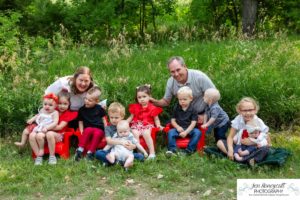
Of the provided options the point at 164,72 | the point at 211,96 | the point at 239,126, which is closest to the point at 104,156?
the point at 211,96

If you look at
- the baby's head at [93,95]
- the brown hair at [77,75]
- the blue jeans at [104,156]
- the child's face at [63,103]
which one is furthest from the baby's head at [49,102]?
the blue jeans at [104,156]

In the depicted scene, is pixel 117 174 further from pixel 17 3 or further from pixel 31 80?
pixel 17 3

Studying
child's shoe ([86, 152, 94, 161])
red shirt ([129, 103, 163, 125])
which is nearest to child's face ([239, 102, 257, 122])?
red shirt ([129, 103, 163, 125])

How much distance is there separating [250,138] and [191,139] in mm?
738

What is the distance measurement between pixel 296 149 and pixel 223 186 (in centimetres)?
144

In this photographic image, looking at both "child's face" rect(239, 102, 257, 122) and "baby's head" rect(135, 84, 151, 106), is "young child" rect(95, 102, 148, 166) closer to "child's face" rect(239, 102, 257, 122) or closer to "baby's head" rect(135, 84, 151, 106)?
"baby's head" rect(135, 84, 151, 106)

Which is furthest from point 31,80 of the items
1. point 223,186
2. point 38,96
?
point 223,186

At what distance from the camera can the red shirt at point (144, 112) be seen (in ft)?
22.2

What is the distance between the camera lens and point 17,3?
10.8 m

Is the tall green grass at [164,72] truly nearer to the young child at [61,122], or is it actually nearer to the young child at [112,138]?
the young child at [61,122]

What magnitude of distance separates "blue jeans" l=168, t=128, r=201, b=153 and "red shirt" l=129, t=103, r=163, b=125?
37cm

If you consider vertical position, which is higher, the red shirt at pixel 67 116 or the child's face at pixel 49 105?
the child's face at pixel 49 105

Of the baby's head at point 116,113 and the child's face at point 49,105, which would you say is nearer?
the baby's head at point 116,113

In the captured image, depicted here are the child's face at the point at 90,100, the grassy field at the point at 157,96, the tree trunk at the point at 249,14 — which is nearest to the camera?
the grassy field at the point at 157,96
